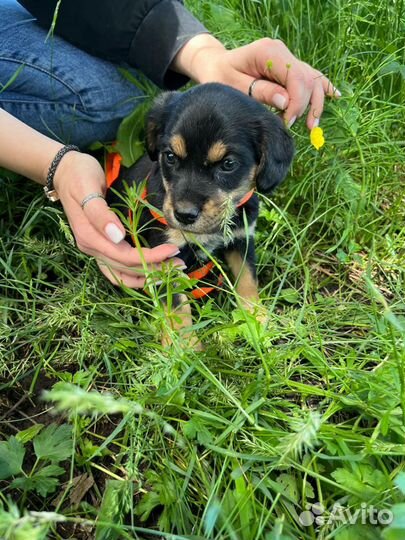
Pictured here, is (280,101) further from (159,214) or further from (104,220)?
(104,220)

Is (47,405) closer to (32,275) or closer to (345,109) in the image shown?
(32,275)

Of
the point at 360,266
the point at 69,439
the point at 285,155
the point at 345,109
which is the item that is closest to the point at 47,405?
the point at 69,439

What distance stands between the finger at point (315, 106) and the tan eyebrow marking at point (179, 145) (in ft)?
2.30

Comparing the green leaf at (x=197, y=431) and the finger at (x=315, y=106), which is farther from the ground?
the finger at (x=315, y=106)

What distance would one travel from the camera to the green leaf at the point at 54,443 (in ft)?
5.11

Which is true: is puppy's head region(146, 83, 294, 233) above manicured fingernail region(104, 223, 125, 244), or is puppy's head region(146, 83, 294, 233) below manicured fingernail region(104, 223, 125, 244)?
above

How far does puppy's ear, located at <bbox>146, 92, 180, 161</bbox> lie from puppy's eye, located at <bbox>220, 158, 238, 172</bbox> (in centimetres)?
33

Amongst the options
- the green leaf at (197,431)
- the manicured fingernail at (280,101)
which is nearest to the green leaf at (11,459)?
the green leaf at (197,431)

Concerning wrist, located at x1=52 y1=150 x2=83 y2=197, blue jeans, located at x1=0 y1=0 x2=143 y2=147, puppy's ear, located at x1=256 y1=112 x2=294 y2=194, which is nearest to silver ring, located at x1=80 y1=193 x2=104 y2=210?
wrist, located at x1=52 y1=150 x2=83 y2=197

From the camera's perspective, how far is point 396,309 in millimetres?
2111

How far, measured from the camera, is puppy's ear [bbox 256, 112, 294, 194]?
1.97 metres

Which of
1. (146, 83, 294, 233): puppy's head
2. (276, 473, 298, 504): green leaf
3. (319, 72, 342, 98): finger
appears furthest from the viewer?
(319, 72, 342, 98): finger

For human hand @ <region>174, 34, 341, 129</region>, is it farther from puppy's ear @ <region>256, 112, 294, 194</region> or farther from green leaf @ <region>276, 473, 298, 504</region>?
green leaf @ <region>276, 473, 298, 504</region>

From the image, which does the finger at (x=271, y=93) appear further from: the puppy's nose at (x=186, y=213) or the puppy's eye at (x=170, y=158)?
the puppy's nose at (x=186, y=213)
